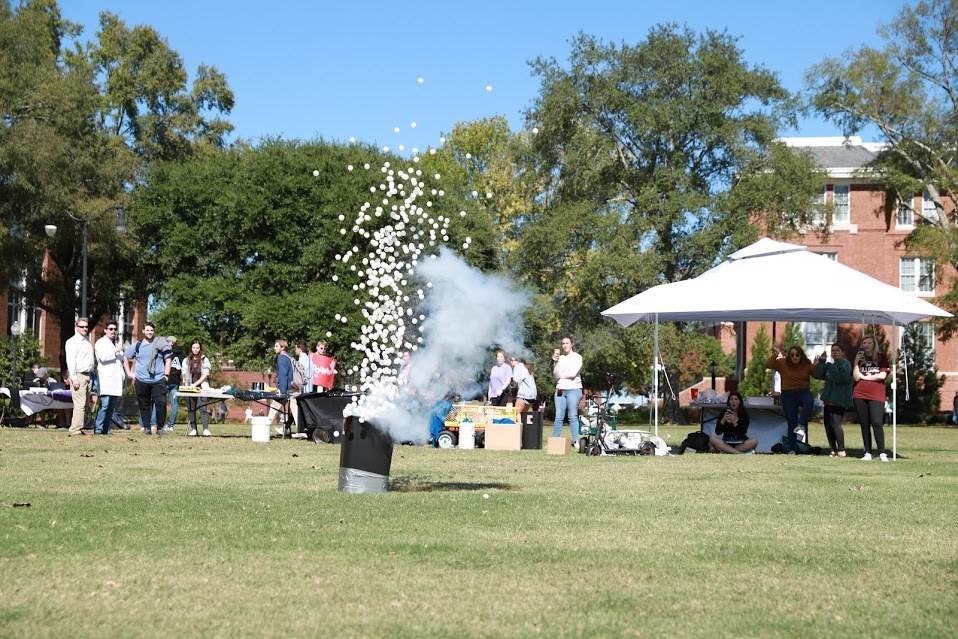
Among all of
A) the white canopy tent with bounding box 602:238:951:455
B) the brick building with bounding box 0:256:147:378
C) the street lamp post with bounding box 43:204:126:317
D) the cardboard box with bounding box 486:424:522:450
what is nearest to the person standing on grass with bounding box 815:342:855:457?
the white canopy tent with bounding box 602:238:951:455

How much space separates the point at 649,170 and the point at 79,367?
102 feet

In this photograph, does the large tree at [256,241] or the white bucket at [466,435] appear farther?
the large tree at [256,241]

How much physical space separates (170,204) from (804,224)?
2449 cm

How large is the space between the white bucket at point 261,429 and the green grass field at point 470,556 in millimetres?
8117

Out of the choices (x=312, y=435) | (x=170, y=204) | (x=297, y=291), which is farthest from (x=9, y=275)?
(x=312, y=435)

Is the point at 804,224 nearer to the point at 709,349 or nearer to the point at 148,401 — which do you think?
the point at 709,349

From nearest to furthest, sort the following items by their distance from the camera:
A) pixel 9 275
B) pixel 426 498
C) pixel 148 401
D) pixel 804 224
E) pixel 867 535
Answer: pixel 867 535
pixel 426 498
pixel 148 401
pixel 9 275
pixel 804 224

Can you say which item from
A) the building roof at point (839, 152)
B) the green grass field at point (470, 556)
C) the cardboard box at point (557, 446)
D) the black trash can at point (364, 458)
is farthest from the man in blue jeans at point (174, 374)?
the building roof at point (839, 152)

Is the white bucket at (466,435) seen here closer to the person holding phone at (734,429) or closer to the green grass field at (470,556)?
the person holding phone at (734,429)

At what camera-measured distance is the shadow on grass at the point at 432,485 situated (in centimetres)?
1165

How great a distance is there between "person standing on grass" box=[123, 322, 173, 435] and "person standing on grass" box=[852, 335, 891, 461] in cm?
1249

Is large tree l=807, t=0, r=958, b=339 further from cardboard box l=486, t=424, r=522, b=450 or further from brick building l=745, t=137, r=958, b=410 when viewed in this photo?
cardboard box l=486, t=424, r=522, b=450

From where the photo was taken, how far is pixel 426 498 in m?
10.6

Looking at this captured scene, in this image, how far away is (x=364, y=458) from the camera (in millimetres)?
11062
